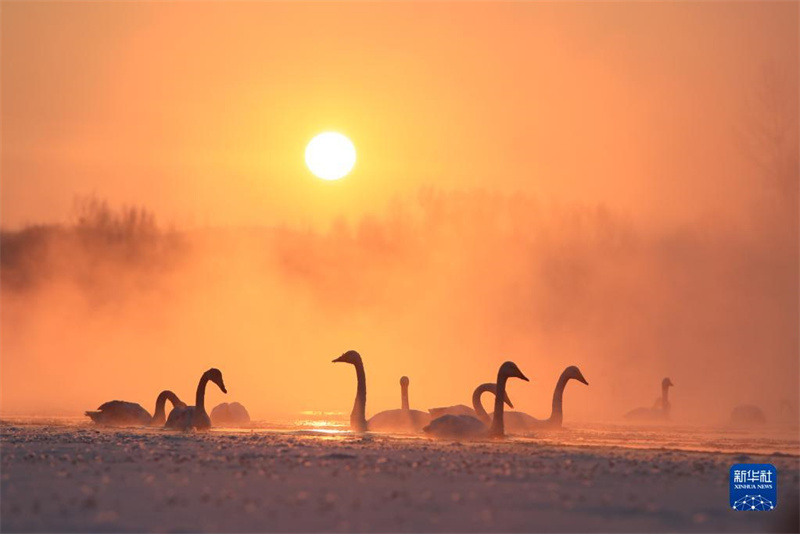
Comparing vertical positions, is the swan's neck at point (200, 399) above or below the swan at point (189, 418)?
above

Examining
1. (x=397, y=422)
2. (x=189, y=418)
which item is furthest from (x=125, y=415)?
(x=397, y=422)

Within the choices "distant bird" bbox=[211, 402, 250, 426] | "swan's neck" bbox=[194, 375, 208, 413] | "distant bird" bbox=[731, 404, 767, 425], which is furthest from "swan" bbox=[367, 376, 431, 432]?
"distant bird" bbox=[731, 404, 767, 425]

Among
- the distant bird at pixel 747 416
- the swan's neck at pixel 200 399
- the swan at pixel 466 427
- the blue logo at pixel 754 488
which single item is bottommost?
the blue logo at pixel 754 488

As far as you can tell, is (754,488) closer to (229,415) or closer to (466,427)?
(466,427)

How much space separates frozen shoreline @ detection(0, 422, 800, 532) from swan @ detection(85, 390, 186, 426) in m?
9.91

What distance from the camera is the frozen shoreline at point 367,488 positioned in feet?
54.9

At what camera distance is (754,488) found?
65.0ft

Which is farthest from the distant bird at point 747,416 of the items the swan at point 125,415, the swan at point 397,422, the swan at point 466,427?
the swan at point 125,415

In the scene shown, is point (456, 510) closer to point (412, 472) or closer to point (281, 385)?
point (412, 472)

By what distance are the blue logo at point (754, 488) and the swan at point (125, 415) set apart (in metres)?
20.7

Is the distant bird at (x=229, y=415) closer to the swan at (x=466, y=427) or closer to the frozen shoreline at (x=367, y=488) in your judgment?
the swan at (x=466, y=427)

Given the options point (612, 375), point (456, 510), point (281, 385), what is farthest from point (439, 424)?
point (612, 375)

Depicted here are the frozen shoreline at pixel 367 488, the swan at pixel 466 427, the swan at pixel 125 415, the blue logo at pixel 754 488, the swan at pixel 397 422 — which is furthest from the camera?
the swan at pixel 125 415

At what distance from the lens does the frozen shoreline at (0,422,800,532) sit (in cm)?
A: 1673
